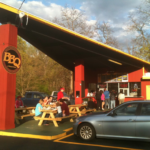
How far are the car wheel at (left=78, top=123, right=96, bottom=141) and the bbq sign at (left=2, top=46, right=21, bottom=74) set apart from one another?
4.14m

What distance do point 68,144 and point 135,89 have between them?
1561 centimetres

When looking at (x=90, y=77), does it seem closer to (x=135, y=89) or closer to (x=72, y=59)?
(x=72, y=59)

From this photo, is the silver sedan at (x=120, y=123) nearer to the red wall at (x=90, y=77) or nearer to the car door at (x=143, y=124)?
the car door at (x=143, y=124)

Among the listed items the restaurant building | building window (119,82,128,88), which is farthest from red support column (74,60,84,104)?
building window (119,82,128,88)

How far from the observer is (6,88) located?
8773 millimetres

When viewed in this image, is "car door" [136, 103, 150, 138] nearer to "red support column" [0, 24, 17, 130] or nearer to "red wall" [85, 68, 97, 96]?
"red support column" [0, 24, 17, 130]

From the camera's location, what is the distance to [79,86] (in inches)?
739

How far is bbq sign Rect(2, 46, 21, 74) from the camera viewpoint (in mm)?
8805

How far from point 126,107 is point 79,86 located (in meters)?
11.9

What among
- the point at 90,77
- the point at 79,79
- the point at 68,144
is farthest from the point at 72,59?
the point at 68,144

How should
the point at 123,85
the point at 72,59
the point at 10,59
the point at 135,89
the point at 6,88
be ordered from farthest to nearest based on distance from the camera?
the point at 123,85, the point at 135,89, the point at 72,59, the point at 10,59, the point at 6,88

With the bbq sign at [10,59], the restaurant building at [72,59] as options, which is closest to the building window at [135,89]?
the restaurant building at [72,59]

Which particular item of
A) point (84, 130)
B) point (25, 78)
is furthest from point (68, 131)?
point (25, 78)

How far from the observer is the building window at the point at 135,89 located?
2064 centimetres
